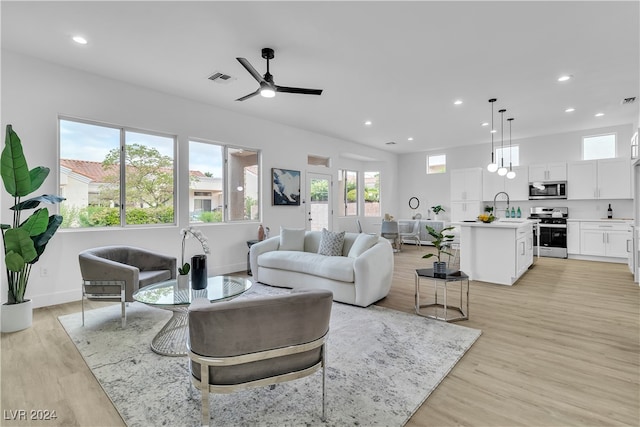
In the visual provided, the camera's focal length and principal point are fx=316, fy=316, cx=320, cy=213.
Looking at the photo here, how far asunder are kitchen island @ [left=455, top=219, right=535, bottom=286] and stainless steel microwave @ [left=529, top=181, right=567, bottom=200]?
2.96 meters

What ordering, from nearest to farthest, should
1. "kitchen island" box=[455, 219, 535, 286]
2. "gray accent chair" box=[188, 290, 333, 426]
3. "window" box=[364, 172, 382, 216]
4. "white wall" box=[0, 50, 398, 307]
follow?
"gray accent chair" box=[188, 290, 333, 426], "white wall" box=[0, 50, 398, 307], "kitchen island" box=[455, 219, 535, 286], "window" box=[364, 172, 382, 216]

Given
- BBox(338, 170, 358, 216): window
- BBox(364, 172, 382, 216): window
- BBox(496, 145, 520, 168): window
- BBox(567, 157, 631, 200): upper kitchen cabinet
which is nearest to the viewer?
BBox(567, 157, 631, 200): upper kitchen cabinet

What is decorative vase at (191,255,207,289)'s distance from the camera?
2.86 metres

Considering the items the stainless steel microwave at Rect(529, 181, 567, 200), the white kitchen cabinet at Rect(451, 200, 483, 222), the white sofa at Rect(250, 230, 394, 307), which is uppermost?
the stainless steel microwave at Rect(529, 181, 567, 200)

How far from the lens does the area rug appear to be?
6.15 ft

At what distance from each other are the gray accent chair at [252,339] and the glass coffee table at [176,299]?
942 millimetres

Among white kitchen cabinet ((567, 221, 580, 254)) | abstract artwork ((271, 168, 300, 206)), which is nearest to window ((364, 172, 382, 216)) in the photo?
abstract artwork ((271, 168, 300, 206))

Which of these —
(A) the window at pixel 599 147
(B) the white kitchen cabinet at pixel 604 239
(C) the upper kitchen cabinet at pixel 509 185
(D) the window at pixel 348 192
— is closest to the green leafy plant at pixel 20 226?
(D) the window at pixel 348 192

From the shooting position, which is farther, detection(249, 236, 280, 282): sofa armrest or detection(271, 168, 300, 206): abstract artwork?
detection(271, 168, 300, 206): abstract artwork

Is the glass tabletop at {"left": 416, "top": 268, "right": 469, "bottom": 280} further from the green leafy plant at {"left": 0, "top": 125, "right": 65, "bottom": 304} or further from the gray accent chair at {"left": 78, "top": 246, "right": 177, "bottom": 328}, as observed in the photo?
the green leafy plant at {"left": 0, "top": 125, "right": 65, "bottom": 304}

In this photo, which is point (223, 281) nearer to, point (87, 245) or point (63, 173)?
point (87, 245)

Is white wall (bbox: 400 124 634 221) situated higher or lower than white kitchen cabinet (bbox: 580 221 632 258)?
higher

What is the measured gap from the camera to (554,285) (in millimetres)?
4828

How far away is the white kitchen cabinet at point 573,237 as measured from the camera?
23.2 feet
